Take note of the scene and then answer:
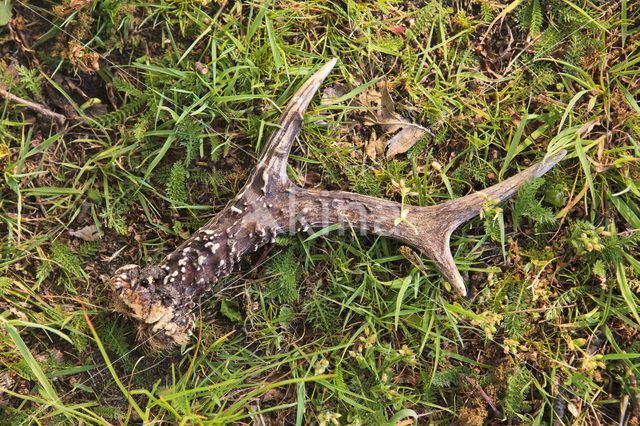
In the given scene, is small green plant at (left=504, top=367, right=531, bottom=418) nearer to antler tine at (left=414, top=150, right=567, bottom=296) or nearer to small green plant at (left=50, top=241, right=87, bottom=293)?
antler tine at (left=414, top=150, right=567, bottom=296)

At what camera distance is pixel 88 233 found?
3.02 metres

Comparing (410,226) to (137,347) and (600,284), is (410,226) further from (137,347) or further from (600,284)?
(137,347)

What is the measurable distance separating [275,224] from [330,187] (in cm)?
58

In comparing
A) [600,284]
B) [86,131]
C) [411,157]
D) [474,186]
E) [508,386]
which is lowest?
[508,386]

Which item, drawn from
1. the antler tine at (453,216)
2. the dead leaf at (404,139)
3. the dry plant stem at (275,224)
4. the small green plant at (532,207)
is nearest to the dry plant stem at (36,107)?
the dry plant stem at (275,224)

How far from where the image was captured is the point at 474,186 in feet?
10.4

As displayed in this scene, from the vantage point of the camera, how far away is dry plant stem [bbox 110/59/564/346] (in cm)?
262

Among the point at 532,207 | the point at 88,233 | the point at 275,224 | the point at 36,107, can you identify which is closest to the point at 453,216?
the point at 532,207

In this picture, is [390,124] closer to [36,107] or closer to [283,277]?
[283,277]

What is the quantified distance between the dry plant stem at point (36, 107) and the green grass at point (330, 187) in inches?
2.5

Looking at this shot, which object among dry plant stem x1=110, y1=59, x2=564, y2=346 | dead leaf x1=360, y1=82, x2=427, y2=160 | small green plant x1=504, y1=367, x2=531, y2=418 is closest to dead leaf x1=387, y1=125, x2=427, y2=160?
dead leaf x1=360, y1=82, x2=427, y2=160

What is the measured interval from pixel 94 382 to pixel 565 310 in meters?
3.49

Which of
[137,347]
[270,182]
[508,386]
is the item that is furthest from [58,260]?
[508,386]

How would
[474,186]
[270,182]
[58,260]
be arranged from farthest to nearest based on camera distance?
[474,186] → [58,260] → [270,182]
